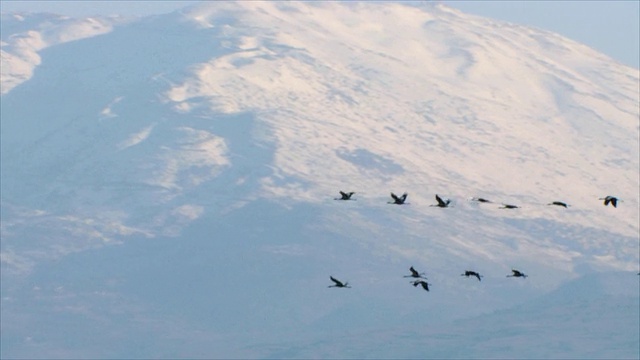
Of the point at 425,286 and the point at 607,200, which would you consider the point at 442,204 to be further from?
the point at 607,200

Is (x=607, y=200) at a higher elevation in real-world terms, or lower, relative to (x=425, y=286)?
higher

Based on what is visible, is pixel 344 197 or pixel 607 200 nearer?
pixel 607 200

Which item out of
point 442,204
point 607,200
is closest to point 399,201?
point 442,204

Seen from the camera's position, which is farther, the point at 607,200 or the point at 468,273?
the point at 468,273

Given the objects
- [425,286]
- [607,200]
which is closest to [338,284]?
[425,286]

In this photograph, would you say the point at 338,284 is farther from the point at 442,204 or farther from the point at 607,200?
the point at 607,200

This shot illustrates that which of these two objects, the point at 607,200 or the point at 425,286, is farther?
the point at 425,286

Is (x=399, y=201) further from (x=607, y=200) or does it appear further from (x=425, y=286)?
(x=607, y=200)
